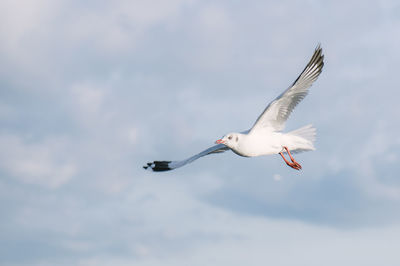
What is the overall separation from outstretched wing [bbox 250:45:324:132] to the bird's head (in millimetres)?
499

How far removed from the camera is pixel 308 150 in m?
20.4

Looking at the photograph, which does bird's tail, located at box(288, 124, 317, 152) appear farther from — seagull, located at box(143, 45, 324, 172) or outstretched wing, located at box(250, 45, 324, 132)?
outstretched wing, located at box(250, 45, 324, 132)

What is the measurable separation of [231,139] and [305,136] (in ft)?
8.42

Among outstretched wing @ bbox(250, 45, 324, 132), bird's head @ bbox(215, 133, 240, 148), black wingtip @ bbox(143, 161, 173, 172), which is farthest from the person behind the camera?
black wingtip @ bbox(143, 161, 173, 172)

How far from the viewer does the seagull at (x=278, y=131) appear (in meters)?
19.0

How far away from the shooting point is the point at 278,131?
19719mm

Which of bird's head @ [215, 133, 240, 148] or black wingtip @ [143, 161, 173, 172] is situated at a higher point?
black wingtip @ [143, 161, 173, 172]

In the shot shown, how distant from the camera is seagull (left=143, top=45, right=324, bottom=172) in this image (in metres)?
19.0

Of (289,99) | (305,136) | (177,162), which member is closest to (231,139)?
(289,99)

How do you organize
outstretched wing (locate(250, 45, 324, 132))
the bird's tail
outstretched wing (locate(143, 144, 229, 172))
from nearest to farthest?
outstretched wing (locate(250, 45, 324, 132))
the bird's tail
outstretched wing (locate(143, 144, 229, 172))

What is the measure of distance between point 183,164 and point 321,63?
653cm

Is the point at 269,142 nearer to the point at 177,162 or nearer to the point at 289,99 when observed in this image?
the point at 289,99

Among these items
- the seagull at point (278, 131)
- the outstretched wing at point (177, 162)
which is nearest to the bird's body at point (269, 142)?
the seagull at point (278, 131)

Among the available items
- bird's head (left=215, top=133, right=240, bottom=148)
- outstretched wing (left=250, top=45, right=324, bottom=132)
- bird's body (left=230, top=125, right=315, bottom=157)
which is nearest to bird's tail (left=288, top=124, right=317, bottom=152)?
bird's body (left=230, top=125, right=315, bottom=157)
